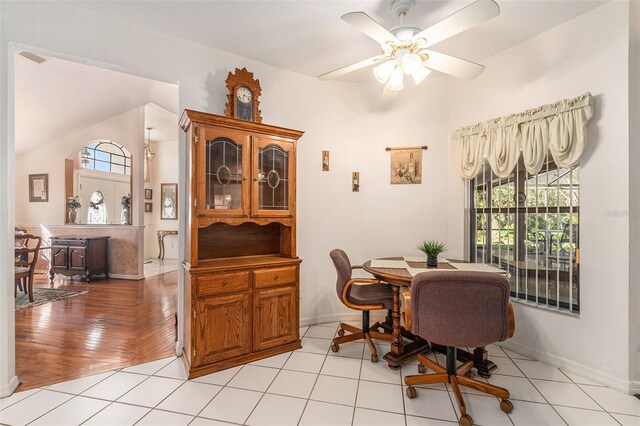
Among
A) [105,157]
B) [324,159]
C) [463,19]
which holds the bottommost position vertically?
[324,159]

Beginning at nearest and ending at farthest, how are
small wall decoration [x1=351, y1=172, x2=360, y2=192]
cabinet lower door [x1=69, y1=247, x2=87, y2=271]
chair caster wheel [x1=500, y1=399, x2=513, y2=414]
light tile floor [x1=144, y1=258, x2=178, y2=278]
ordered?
1. chair caster wheel [x1=500, y1=399, x2=513, y2=414]
2. small wall decoration [x1=351, y1=172, x2=360, y2=192]
3. cabinet lower door [x1=69, y1=247, x2=87, y2=271]
4. light tile floor [x1=144, y1=258, x2=178, y2=278]

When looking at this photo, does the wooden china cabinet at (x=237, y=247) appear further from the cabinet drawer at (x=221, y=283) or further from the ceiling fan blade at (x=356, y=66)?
the ceiling fan blade at (x=356, y=66)

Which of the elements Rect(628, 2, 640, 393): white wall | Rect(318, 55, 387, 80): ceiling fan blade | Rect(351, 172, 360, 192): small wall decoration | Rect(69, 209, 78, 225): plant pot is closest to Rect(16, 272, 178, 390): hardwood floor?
Rect(69, 209, 78, 225): plant pot

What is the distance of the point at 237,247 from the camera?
2943 millimetres

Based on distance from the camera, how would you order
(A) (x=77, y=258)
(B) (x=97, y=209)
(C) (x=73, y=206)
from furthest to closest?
(B) (x=97, y=209), (C) (x=73, y=206), (A) (x=77, y=258)

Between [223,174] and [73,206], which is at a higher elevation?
[223,174]

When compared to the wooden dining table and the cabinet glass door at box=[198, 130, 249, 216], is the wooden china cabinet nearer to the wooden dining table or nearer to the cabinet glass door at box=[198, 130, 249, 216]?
the cabinet glass door at box=[198, 130, 249, 216]

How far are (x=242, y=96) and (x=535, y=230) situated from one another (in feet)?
9.42

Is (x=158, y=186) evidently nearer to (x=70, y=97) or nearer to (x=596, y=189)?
(x=70, y=97)

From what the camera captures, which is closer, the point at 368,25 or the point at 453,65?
the point at 368,25

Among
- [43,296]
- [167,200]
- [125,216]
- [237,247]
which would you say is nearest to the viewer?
[237,247]

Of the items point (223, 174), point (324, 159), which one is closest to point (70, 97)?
point (223, 174)

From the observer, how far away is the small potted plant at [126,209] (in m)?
6.77

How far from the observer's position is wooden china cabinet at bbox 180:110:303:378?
94.3 inches
